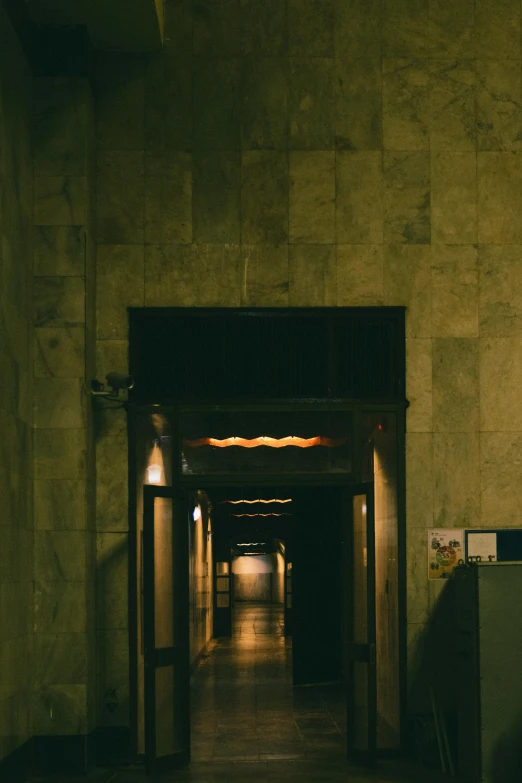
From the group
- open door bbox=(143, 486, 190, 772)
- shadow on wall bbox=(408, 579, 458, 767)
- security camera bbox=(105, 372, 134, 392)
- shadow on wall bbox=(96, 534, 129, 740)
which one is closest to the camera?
open door bbox=(143, 486, 190, 772)

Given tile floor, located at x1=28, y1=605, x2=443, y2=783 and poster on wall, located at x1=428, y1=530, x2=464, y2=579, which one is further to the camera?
poster on wall, located at x1=428, y1=530, x2=464, y2=579

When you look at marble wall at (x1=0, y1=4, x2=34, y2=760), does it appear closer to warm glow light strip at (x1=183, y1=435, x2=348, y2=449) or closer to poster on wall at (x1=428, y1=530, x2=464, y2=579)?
warm glow light strip at (x1=183, y1=435, x2=348, y2=449)

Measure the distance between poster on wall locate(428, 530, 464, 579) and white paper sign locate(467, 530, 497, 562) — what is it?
0.34ft

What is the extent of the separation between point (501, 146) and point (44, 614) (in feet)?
20.3

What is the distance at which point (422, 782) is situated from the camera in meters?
8.69

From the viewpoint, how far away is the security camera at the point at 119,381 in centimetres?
921

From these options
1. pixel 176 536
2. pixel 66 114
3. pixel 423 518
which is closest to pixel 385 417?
pixel 423 518

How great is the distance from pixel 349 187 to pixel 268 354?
1.80m

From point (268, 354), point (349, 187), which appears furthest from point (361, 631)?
point (349, 187)

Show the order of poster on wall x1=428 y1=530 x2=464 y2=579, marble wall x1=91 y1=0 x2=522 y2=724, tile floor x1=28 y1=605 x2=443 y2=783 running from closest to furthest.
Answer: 1. tile floor x1=28 y1=605 x2=443 y2=783
2. poster on wall x1=428 y1=530 x2=464 y2=579
3. marble wall x1=91 y1=0 x2=522 y2=724

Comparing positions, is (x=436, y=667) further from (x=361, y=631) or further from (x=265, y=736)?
(x=265, y=736)

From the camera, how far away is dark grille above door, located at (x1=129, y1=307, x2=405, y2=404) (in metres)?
9.95

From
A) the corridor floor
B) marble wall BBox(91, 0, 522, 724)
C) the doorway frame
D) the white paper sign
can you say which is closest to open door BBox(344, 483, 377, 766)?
the corridor floor

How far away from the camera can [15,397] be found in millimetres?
8648
